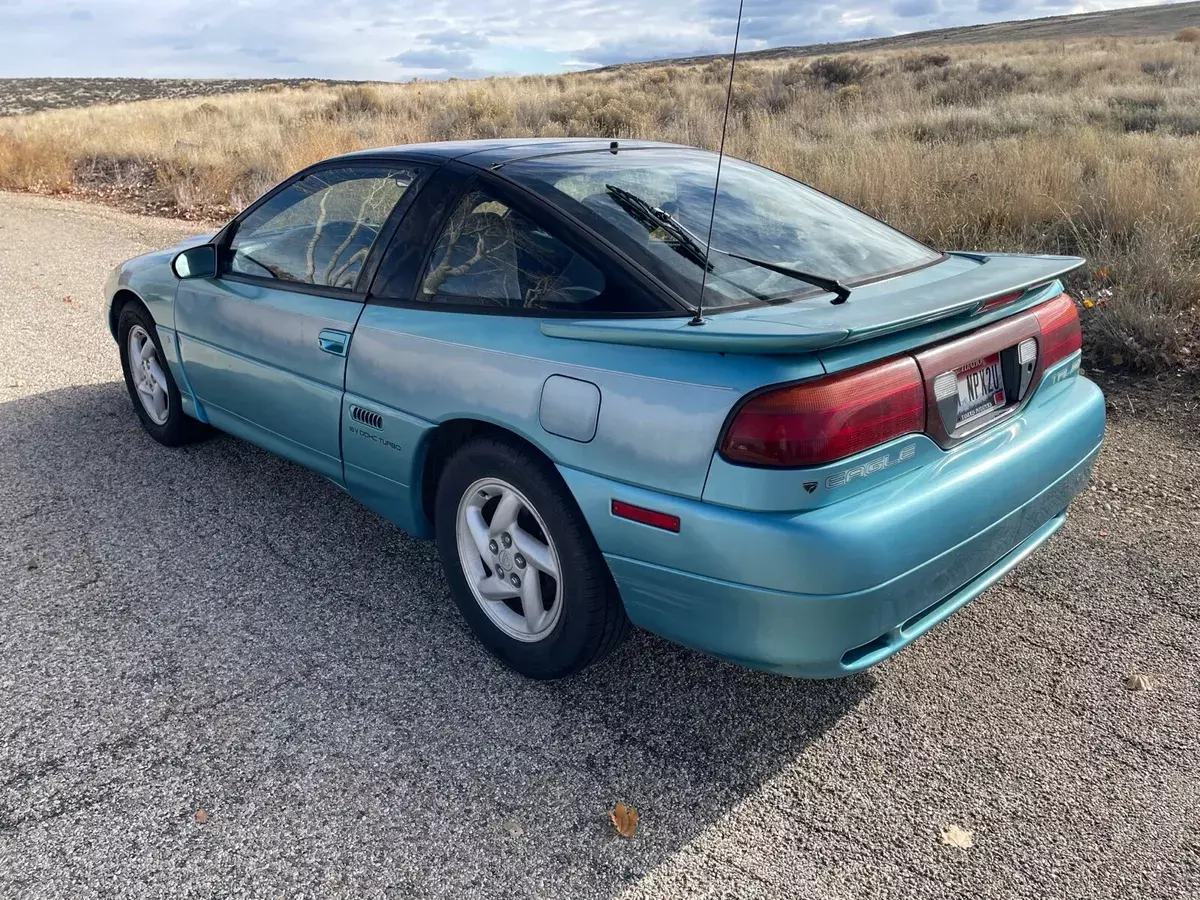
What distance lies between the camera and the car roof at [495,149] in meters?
3.09

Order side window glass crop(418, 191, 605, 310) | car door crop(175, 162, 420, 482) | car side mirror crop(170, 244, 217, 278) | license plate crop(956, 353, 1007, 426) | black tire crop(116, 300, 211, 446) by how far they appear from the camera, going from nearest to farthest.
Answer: license plate crop(956, 353, 1007, 426), side window glass crop(418, 191, 605, 310), car door crop(175, 162, 420, 482), car side mirror crop(170, 244, 217, 278), black tire crop(116, 300, 211, 446)

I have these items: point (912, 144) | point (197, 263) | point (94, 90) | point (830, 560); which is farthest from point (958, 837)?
point (94, 90)

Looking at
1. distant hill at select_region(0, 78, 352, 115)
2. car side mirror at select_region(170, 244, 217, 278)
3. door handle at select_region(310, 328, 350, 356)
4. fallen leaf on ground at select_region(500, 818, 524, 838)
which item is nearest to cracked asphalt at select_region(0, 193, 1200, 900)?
fallen leaf on ground at select_region(500, 818, 524, 838)

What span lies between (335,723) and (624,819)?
→ 92 centimetres

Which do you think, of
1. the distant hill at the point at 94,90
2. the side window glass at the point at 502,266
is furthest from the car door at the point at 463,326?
the distant hill at the point at 94,90

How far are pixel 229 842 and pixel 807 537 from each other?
158 centimetres

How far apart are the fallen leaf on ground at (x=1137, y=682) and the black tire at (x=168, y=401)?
4.01m

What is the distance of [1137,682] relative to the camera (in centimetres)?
274

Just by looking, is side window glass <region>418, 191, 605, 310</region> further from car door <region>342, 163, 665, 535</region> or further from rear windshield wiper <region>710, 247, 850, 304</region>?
rear windshield wiper <region>710, 247, 850, 304</region>

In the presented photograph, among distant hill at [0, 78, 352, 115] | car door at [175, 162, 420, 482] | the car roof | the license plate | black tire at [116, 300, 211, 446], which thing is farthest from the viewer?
distant hill at [0, 78, 352, 115]

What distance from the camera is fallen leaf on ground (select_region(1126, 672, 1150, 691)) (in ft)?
8.93

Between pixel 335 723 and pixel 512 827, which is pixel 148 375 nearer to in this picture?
pixel 335 723

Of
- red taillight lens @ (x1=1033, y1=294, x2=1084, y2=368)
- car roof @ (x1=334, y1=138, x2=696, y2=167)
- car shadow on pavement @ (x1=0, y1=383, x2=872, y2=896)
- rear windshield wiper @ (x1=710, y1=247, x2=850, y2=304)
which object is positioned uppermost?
car roof @ (x1=334, y1=138, x2=696, y2=167)

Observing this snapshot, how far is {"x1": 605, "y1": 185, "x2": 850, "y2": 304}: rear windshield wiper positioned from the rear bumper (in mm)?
580
